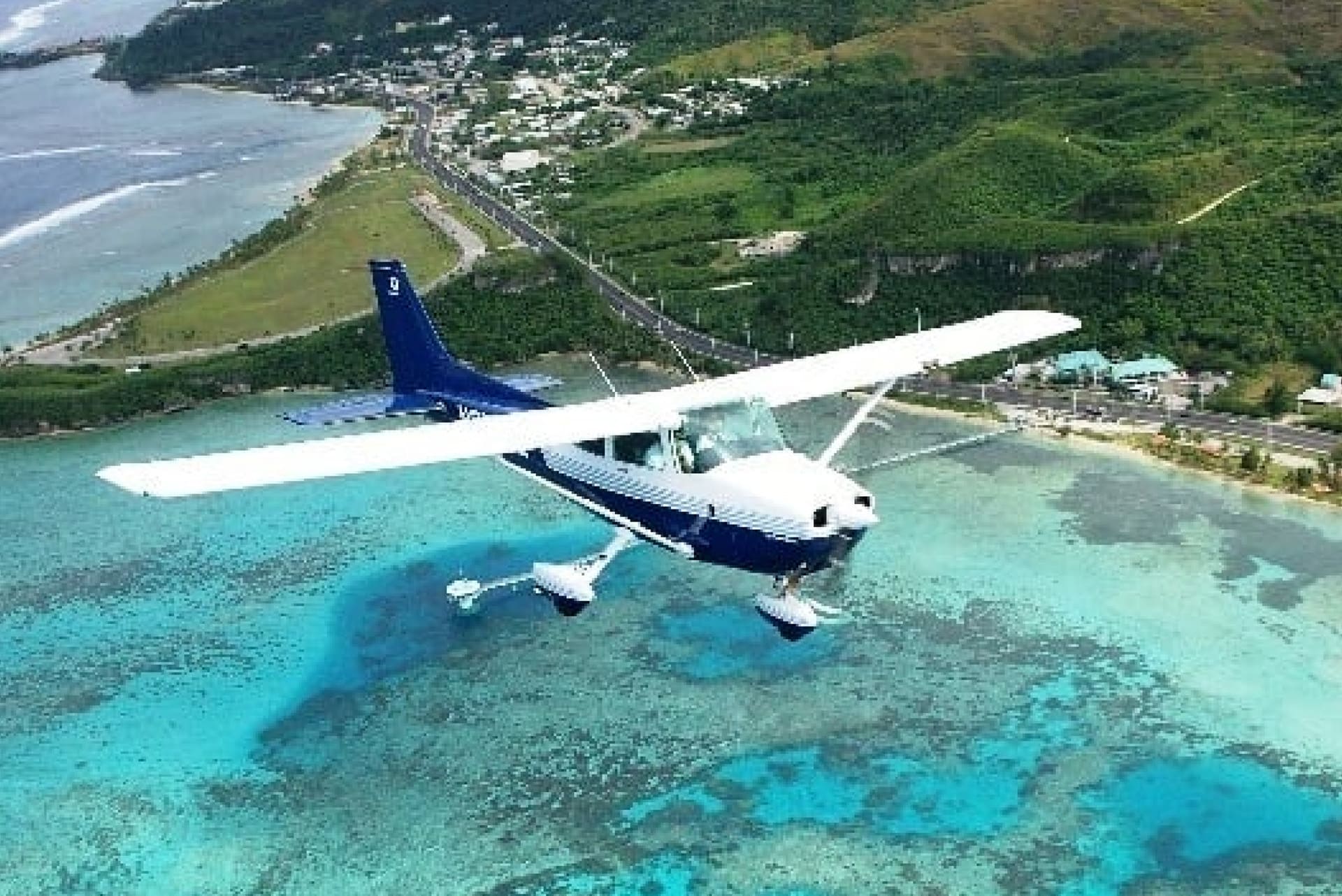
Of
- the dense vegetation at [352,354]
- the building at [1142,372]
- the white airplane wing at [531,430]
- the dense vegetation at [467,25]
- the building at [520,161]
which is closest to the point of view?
the white airplane wing at [531,430]

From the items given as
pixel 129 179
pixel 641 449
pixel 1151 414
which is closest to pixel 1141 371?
pixel 1151 414

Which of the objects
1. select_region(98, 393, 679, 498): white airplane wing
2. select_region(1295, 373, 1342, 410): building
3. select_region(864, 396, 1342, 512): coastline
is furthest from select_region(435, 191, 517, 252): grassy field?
select_region(98, 393, 679, 498): white airplane wing

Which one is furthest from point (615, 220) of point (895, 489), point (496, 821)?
point (496, 821)

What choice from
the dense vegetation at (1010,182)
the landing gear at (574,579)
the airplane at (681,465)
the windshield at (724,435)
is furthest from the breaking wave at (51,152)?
the windshield at (724,435)

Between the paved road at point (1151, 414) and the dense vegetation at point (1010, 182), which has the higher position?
the dense vegetation at point (1010, 182)

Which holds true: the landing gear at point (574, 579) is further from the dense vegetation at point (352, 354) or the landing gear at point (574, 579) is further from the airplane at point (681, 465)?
the dense vegetation at point (352, 354)

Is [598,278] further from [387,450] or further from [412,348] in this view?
[387,450]
